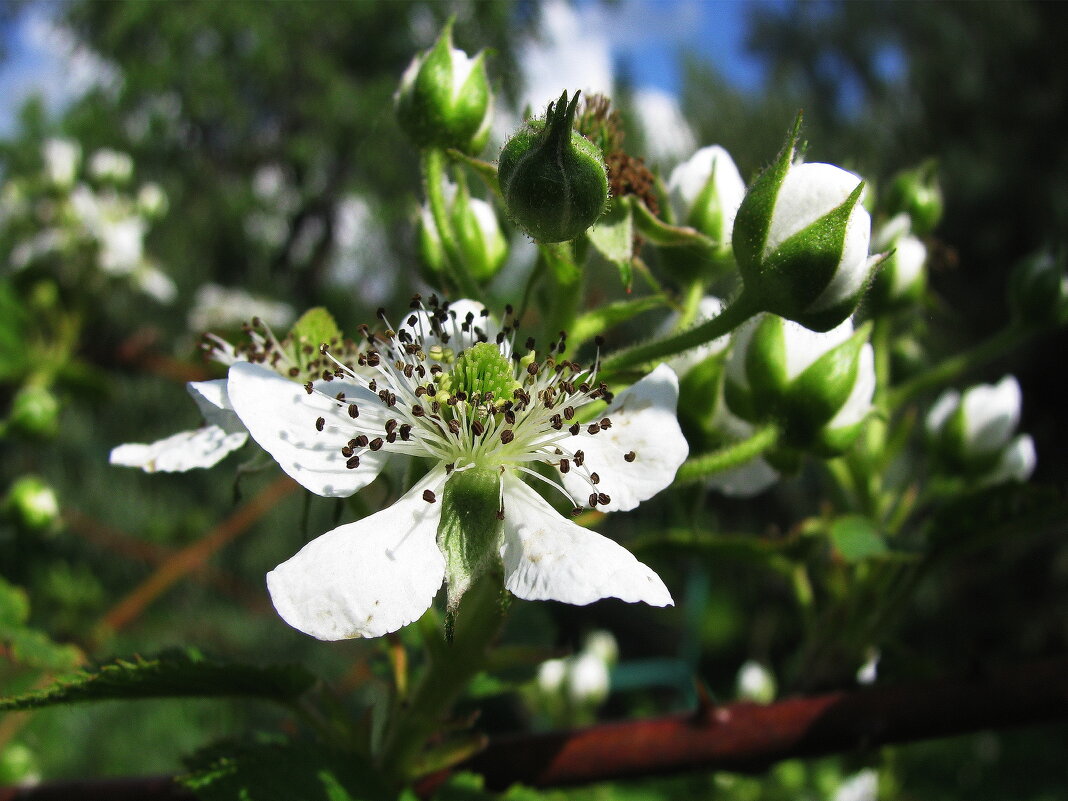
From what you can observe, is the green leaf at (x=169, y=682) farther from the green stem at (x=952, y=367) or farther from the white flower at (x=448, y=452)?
the green stem at (x=952, y=367)

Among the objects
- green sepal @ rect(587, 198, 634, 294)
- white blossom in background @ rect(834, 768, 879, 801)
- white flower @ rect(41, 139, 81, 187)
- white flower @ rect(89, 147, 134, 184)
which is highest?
white flower @ rect(89, 147, 134, 184)

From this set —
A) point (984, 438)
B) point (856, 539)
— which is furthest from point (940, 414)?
point (856, 539)

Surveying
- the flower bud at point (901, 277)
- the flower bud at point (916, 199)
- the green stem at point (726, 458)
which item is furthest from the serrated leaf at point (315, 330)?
the flower bud at point (916, 199)

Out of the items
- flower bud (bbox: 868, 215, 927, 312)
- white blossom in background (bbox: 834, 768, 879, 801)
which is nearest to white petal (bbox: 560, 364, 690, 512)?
flower bud (bbox: 868, 215, 927, 312)

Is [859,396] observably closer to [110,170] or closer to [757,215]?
[757,215]

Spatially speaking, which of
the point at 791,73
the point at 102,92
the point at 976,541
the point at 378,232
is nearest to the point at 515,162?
the point at 976,541

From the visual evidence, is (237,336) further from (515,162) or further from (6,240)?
(6,240)

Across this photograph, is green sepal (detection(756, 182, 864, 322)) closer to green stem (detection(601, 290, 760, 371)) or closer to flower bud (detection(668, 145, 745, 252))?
green stem (detection(601, 290, 760, 371))
